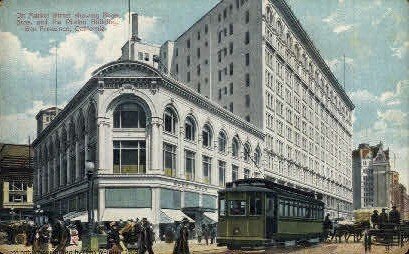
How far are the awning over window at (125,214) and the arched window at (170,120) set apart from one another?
15.4 feet

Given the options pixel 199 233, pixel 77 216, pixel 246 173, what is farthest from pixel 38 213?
pixel 246 173

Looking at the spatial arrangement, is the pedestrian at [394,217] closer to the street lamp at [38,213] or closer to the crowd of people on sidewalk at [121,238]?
the crowd of people on sidewalk at [121,238]

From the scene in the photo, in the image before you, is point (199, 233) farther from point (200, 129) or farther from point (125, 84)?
point (125, 84)

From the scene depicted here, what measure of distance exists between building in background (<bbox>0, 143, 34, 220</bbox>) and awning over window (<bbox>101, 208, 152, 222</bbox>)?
5.12 m

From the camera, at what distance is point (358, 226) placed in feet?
109

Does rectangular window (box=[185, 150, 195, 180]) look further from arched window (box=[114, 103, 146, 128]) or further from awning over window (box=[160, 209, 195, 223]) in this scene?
arched window (box=[114, 103, 146, 128])

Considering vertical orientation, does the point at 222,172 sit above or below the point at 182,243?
above

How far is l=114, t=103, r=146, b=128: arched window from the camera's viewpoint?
3227 cm

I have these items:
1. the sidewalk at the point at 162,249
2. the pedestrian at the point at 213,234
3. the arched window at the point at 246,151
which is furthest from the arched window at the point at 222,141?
the sidewalk at the point at 162,249

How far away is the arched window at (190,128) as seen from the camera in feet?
117

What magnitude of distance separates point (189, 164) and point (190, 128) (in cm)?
233

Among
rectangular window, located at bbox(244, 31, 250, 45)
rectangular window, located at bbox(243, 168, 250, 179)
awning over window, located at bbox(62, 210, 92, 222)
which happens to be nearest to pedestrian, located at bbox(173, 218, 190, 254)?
awning over window, located at bbox(62, 210, 92, 222)

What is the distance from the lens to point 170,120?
34438 mm

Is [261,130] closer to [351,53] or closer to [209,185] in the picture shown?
[209,185]
